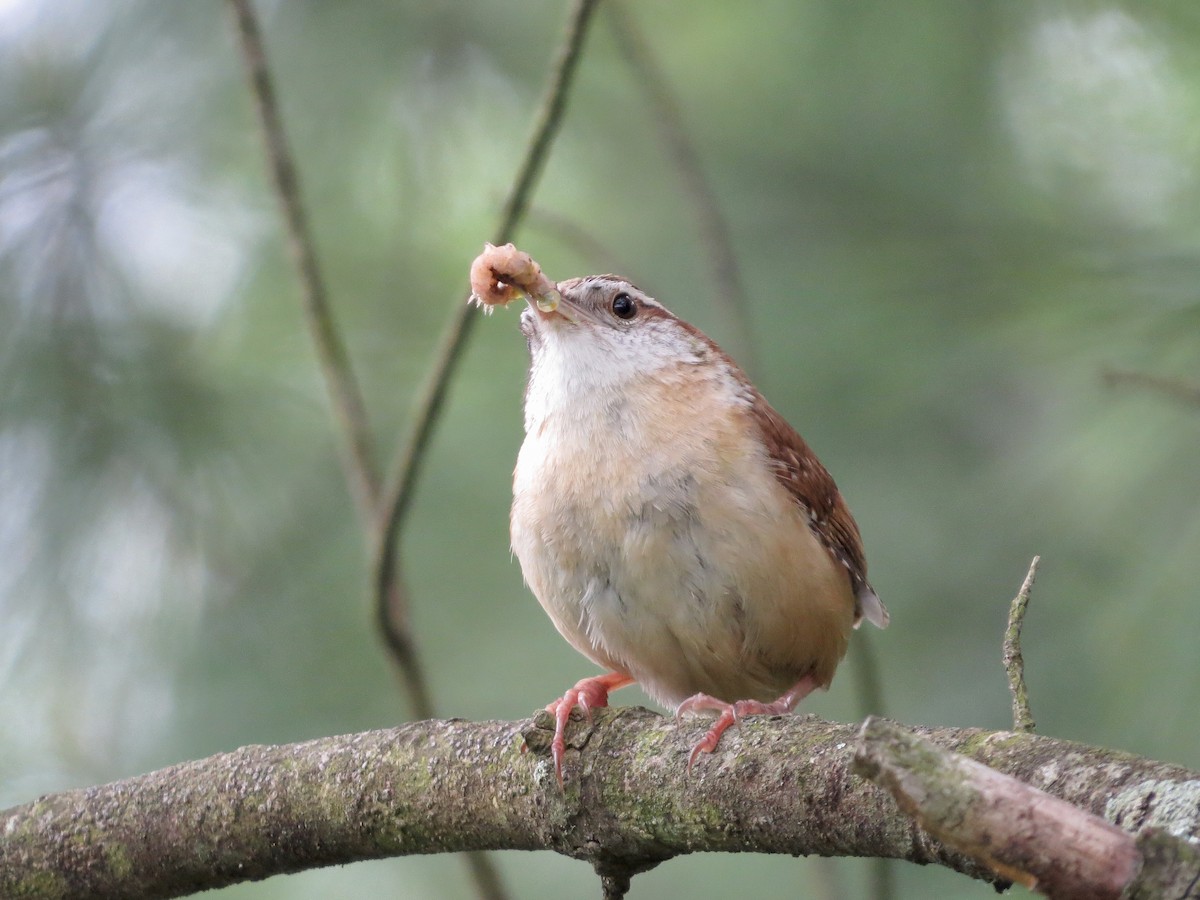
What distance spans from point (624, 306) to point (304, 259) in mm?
839

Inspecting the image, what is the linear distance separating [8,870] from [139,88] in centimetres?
243

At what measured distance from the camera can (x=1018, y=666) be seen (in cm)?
192

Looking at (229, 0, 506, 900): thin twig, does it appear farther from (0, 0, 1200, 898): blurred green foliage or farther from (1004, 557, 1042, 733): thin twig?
(1004, 557, 1042, 733): thin twig

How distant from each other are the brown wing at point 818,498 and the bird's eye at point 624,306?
392 millimetres

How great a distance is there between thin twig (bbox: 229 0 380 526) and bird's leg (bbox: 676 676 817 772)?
1129 millimetres

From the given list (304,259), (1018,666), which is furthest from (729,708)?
(304,259)

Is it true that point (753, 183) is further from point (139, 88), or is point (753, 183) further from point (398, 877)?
point (398, 877)

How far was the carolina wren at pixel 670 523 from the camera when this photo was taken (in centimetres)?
283

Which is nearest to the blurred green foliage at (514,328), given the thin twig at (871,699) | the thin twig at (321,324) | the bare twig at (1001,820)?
the thin twig at (321,324)

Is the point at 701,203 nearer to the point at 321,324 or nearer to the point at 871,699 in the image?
the point at 321,324

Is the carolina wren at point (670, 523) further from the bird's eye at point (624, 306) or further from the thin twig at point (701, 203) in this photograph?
the thin twig at point (701, 203)

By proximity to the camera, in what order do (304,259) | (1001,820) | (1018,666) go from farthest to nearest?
(304,259) → (1018,666) → (1001,820)

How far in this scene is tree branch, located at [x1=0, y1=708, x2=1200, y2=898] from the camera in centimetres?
182

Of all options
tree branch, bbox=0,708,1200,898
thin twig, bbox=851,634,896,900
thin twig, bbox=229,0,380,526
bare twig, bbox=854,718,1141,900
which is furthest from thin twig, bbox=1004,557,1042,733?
thin twig, bbox=229,0,380,526
